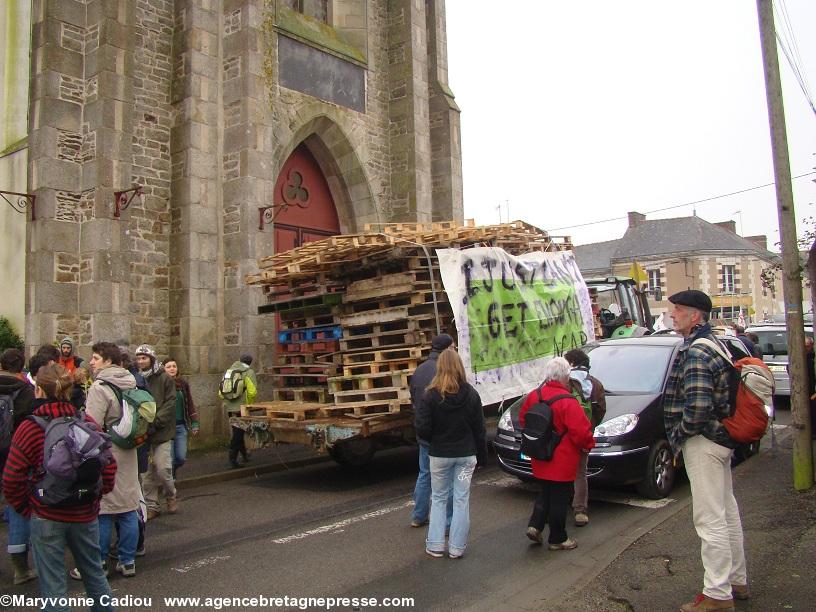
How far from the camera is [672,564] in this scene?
5.29m

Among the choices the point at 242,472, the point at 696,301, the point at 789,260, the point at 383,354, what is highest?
the point at 789,260

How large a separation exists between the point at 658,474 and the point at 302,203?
10.9 meters

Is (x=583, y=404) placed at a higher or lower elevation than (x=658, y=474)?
higher

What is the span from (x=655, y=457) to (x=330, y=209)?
11.3m

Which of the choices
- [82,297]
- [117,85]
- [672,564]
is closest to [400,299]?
[672,564]

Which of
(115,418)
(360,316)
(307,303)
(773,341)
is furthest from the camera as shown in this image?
(773,341)

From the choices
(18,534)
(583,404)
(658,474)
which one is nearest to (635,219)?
(658,474)

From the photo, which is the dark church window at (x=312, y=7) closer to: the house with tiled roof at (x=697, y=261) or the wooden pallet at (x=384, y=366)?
the wooden pallet at (x=384, y=366)

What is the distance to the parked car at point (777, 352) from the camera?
1561 centimetres

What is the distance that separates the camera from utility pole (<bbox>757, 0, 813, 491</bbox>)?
24.6ft

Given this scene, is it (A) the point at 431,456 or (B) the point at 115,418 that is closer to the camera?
(B) the point at 115,418

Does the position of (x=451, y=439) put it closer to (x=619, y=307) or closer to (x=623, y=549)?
(x=623, y=549)

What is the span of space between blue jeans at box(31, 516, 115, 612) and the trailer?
4.18 metres

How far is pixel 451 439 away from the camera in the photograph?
5824mm
